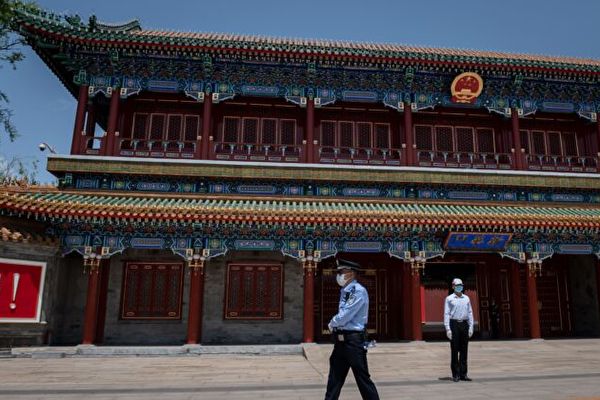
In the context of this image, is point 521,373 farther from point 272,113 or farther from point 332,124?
point 272,113

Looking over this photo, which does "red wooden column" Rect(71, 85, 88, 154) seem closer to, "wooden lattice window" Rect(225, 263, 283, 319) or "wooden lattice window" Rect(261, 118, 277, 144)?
"wooden lattice window" Rect(261, 118, 277, 144)

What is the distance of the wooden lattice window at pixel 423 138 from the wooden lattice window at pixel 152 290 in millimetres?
8136

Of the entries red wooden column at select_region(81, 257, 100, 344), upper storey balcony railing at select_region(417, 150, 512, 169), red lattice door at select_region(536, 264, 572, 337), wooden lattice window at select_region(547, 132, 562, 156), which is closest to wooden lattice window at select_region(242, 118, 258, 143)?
upper storey balcony railing at select_region(417, 150, 512, 169)

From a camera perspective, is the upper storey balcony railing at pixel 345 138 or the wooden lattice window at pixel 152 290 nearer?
the wooden lattice window at pixel 152 290

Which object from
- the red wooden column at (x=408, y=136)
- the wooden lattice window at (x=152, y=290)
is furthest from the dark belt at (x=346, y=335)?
the red wooden column at (x=408, y=136)

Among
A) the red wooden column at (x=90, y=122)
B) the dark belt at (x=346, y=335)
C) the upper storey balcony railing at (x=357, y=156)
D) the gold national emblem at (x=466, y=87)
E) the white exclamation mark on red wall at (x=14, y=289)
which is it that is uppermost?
the gold national emblem at (x=466, y=87)

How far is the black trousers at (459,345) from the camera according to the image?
6980 millimetres

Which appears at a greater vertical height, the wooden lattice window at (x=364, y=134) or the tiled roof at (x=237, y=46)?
the tiled roof at (x=237, y=46)

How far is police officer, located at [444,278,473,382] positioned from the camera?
23.0 feet

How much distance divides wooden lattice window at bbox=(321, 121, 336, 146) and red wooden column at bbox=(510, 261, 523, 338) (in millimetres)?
6549

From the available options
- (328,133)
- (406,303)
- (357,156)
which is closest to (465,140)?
(357,156)

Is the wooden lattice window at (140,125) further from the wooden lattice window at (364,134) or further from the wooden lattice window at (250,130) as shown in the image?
the wooden lattice window at (364,134)

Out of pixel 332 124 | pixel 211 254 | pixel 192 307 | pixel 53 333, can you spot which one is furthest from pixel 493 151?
pixel 53 333

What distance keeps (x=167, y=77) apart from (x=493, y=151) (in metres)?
10.4
